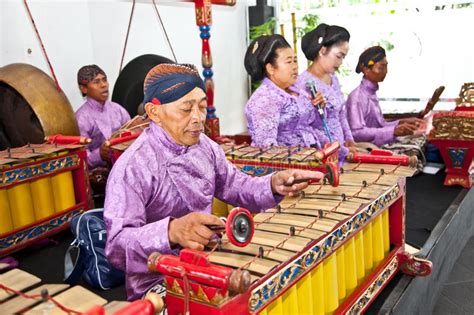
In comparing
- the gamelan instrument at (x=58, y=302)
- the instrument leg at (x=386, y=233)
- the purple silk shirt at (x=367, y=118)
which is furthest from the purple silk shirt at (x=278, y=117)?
the gamelan instrument at (x=58, y=302)

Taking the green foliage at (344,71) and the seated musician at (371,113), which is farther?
the green foliage at (344,71)

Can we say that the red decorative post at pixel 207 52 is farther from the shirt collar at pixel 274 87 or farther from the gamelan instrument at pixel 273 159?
the gamelan instrument at pixel 273 159

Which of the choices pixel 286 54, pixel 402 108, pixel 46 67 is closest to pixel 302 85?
pixel 286 54

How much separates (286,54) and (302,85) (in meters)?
0.43

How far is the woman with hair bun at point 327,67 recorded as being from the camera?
3.37 meters

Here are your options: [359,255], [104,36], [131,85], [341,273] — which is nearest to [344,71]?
[131,85]

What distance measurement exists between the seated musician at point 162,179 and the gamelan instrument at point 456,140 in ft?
8.58

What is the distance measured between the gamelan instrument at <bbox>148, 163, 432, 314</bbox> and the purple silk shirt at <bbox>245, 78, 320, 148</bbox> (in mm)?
657

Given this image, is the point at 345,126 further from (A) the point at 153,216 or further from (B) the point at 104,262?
(A) the point at 153,216

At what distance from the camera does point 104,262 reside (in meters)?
2.58

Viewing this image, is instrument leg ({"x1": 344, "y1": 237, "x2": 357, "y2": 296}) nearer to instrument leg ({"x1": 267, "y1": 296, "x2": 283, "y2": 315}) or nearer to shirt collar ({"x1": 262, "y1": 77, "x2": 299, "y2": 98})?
instrument leg ({"x1": 267, "y1": 296, "x2": 283, "y2": 315})

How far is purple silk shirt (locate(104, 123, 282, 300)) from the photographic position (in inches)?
60.9

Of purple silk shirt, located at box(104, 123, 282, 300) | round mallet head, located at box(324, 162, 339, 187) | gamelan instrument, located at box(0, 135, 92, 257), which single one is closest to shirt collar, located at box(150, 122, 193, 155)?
purple silk shirt, located at box(104, 123, 282, 300)

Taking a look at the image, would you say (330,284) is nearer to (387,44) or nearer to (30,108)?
(30,108)
